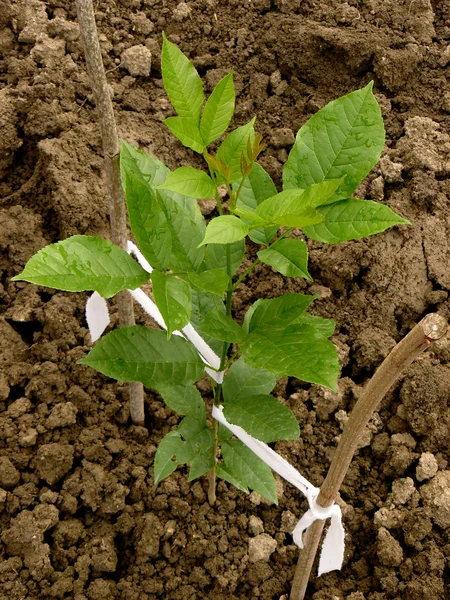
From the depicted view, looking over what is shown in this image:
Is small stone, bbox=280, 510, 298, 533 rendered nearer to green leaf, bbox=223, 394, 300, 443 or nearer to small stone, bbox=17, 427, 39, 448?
green leaf, bbox=223, 394, 300, 443

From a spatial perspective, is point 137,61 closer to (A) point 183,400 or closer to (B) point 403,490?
(A) point 183,400

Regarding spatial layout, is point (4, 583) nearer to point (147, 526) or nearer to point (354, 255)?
point (147, 526)

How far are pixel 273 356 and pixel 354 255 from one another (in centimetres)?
135

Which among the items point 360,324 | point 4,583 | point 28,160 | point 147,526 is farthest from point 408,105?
point 4,583

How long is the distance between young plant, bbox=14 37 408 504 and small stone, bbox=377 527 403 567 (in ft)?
2.66

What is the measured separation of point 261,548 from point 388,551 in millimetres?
409

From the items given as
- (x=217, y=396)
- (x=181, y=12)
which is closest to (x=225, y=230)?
(x=217, y=396)

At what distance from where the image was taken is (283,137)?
2740 millimetres

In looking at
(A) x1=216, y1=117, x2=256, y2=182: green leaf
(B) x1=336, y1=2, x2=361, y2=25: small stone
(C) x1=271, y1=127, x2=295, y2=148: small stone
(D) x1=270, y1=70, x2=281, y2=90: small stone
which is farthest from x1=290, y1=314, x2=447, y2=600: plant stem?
(B) x1=336, y1=2, x2=361, y2=25: small stone

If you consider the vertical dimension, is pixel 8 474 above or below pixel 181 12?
below

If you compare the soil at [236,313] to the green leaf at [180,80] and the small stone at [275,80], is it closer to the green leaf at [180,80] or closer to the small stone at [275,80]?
the small stone at [275,80]

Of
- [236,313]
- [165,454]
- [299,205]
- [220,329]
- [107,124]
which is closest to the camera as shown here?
[299,205]

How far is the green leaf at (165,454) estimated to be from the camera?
169cm

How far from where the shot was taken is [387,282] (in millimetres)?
2510
